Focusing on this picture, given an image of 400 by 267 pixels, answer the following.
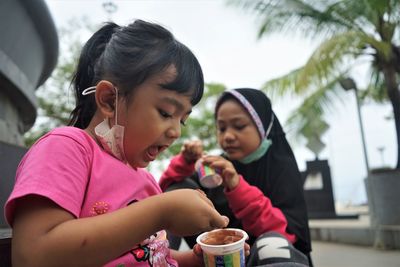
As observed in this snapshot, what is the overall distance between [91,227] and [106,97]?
1.54 ft

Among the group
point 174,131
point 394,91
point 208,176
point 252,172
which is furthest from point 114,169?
point 394,91

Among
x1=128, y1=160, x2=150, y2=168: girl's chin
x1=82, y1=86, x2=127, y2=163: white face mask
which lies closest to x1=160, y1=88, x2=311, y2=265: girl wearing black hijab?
x1=128, y1=160, x2=150, y2=168: girl's chin

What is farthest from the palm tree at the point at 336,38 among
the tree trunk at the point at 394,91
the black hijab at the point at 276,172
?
the black hijab at the point at 276,172

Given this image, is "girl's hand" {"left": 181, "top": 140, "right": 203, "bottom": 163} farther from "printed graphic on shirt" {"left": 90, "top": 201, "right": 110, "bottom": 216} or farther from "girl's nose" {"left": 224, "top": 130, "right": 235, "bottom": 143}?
"printed graphic on shirt" {"left": 90, "top": 201, "right": 110, "bottom": 216}

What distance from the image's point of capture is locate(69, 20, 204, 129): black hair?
3.69ft

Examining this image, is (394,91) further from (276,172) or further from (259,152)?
(276,172)

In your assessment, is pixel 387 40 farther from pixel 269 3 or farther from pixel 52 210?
pixel 52 210

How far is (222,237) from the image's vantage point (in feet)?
Answer: 3.63

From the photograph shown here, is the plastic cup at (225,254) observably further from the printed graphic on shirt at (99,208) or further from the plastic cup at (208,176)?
the plastic cup at (208,176)

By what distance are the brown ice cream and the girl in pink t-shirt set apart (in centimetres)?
17

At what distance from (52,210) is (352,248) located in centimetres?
636

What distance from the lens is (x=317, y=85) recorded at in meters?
6.59

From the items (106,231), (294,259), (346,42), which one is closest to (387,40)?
(346,42)

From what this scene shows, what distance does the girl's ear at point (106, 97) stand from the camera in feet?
3.69
